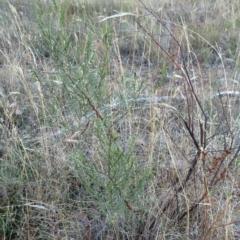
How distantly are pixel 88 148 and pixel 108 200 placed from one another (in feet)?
1.79

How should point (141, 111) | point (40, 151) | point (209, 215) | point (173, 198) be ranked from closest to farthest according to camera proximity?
point (209, 215)
point (173, 198)
point (40, 151)
point (141, 111)

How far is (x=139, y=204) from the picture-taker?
6.10ft

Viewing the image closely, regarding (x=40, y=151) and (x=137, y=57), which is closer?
(x=40, y=151)

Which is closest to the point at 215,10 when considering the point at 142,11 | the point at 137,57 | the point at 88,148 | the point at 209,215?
the point at 142,11

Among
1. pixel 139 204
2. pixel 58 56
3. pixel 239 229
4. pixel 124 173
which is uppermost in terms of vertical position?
pixel 58 56

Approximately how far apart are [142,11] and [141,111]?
7.59ft

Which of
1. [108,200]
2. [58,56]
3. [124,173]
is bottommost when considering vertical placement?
[108,200]

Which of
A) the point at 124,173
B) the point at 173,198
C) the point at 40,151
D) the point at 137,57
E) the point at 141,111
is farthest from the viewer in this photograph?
the point at 137,57

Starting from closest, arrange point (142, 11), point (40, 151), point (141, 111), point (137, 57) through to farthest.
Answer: point (40, 151)
point (141, 111)
point (137, 57)
point (142, 11)

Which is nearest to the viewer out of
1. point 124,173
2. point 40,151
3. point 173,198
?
point 124,173

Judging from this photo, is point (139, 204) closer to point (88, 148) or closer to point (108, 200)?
point (108, 200)

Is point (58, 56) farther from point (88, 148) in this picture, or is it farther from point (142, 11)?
point (142, 11)

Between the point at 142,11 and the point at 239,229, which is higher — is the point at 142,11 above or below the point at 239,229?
above

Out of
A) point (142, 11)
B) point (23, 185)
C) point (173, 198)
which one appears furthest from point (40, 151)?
point (142, 11)
